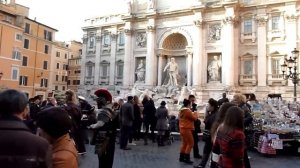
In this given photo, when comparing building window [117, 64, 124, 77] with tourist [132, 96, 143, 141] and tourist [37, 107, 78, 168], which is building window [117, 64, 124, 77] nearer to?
tourist [132, 96, 143, 141]

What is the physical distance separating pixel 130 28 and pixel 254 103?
21.9 metres

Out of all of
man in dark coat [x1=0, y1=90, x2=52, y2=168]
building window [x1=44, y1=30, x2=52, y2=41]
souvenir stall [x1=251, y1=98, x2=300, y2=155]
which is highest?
building window [x1=44, y1=30, x2=52, y2=41]

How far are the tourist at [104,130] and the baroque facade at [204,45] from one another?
21061 millimetres

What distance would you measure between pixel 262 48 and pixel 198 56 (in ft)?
17.6

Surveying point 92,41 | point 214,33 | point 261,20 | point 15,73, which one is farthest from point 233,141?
point 15,73

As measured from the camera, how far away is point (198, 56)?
28.0 metres

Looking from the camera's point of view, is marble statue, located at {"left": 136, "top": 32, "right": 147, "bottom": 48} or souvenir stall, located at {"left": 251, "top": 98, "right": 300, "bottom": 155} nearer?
souvenir stall, located at {"left": 251, "top": 98, "right": 300, "bottom": 155}

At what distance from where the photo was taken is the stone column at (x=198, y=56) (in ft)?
91.4

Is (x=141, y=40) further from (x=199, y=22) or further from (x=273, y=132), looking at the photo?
(x=273, y=132)

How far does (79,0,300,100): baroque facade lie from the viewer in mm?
25859

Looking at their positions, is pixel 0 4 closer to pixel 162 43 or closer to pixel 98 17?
pixel 98 17

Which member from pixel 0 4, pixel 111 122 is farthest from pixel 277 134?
pixel 0 4

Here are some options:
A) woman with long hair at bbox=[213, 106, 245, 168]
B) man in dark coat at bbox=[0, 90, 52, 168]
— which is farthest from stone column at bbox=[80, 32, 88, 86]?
man in dark coat at bbox=[0, 90, 52, 168]

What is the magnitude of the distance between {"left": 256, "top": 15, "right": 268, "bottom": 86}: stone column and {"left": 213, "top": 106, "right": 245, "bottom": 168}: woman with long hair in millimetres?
23133
